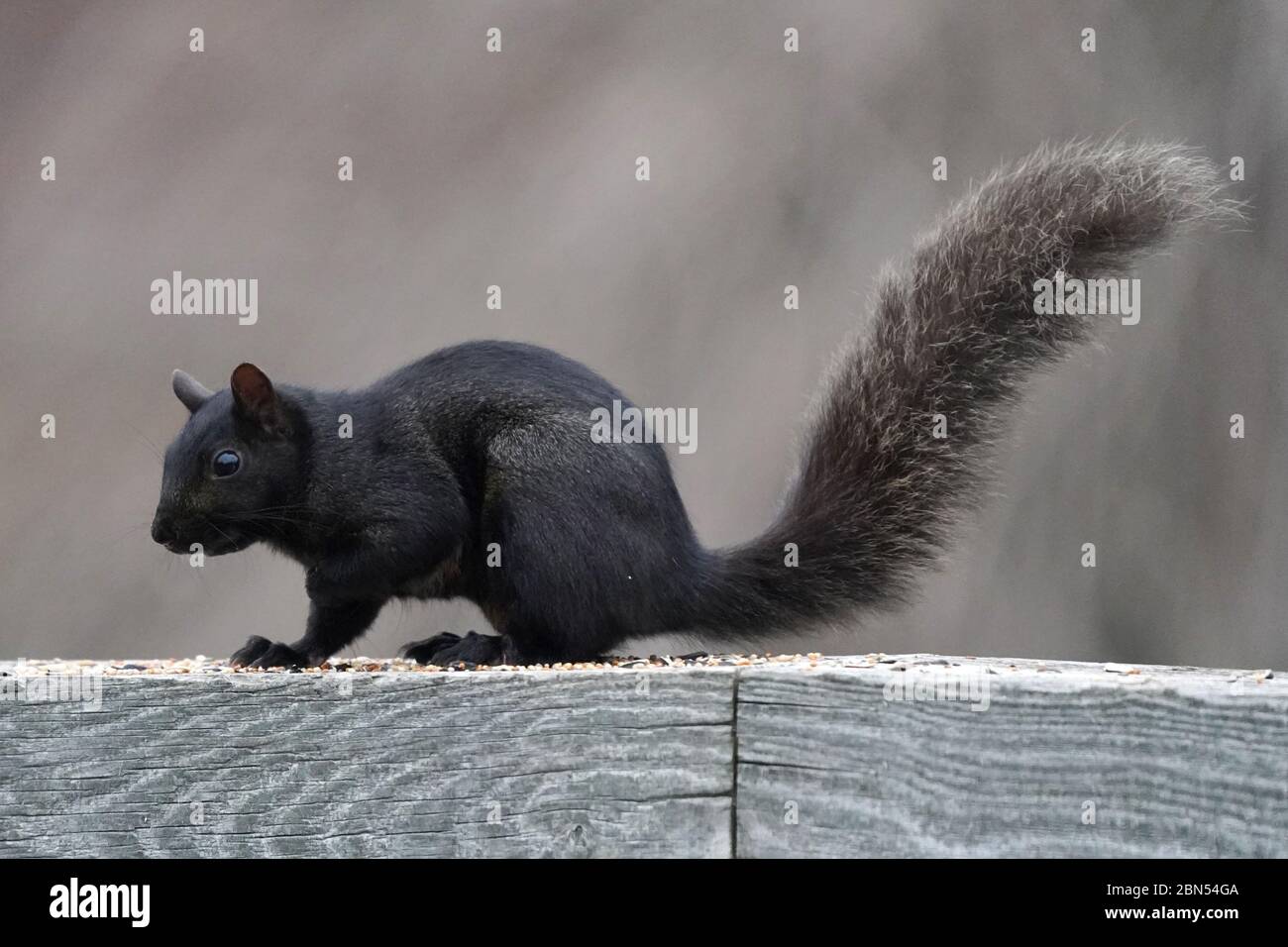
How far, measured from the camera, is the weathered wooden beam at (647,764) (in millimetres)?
1358

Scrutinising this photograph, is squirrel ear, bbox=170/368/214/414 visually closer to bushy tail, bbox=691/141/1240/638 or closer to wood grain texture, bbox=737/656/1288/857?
bushy tail, bbox=691/141/1240/638

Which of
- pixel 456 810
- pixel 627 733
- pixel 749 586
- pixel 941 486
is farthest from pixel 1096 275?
pixel 456 810

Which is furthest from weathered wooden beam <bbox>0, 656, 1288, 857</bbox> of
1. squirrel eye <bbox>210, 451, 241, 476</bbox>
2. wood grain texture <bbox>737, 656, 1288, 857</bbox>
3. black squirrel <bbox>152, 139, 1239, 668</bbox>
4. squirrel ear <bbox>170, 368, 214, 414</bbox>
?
squirrel ear <bbox>170, 368, 214, 414</bbox>

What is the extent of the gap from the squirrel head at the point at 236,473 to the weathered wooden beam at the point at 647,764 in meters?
0.61

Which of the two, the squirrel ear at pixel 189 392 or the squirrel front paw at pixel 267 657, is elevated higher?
the squirrel ear at pixel 189 392

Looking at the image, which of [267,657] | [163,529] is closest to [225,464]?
[163,529]

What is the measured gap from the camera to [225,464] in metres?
2.18

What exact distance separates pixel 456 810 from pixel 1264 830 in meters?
0.72

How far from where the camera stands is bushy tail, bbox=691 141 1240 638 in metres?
2.00

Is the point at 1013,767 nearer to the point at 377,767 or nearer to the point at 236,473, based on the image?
the point at 377,767

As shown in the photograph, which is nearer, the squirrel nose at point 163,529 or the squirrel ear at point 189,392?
the squirrel nose at point 163,529

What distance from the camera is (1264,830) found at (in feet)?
4.38

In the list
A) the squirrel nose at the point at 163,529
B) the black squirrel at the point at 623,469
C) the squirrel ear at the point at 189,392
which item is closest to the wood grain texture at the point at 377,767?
the black squirrel at the point at 623,469

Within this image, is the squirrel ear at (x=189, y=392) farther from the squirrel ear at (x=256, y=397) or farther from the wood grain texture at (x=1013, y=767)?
the wood grain texture at (x=1013, y=767)
